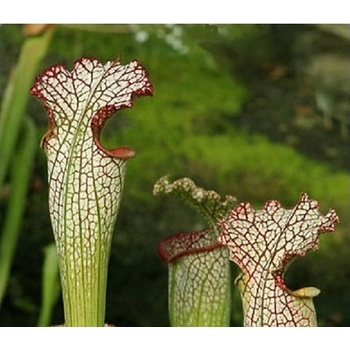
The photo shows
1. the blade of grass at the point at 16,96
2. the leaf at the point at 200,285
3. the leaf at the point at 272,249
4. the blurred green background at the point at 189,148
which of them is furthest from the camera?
the blurred green background at the point at 189,148

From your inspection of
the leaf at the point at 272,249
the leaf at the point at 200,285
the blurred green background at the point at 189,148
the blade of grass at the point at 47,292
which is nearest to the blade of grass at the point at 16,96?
the blurred green background at the point at 189,148

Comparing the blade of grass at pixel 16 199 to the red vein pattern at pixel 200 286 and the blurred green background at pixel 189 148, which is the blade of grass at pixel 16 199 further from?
the red vein pattern at pixel 200 286

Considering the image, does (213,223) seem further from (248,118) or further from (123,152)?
(248,118)

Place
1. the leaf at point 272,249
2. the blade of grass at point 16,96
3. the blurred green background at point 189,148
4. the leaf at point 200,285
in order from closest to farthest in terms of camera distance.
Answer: the leaf at point 272,249
the leaf at point 200,285
the blade of grass at point 16,96
the blurred green background at point 189,148

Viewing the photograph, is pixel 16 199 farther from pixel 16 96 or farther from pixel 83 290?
pixel 83 290

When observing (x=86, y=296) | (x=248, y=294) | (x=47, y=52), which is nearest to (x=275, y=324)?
(x=248, y=294)
